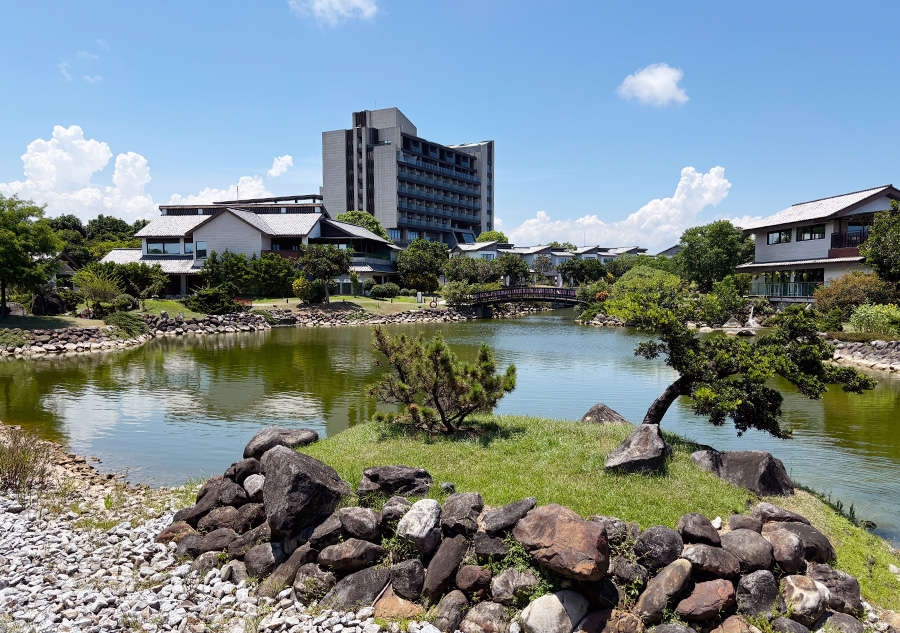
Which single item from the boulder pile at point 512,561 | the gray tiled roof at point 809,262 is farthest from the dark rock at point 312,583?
the gray tiled roof at point 809,262

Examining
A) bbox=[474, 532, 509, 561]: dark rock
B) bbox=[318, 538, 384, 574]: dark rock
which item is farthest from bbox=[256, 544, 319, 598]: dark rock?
bbox=[474, 532, 509, 561]: dark rock

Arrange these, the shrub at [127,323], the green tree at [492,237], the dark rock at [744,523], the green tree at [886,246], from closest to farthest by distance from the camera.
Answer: the dark rock at [744,523] → the green tree at [886,246] → the shrub at [127,323] → the green tree at [492,237]

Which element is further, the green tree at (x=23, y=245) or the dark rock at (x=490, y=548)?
the green tree at (x=23, y=245)

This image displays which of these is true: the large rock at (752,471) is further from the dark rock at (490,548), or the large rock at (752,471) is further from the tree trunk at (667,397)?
the dark rock at (490,548)

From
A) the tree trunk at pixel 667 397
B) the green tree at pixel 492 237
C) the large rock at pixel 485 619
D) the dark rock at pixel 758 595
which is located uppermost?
the green tree at pixel 492 237

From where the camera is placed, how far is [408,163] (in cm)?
10138

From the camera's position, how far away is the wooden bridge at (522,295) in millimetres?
58625

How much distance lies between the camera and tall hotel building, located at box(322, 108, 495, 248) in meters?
99.9

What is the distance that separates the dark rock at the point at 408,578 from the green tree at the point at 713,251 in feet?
168

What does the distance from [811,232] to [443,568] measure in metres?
45.1

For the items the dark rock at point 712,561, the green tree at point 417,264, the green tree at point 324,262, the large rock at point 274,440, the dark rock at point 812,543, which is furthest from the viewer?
the green tree at point 417,264

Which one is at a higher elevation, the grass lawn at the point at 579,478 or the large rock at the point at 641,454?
the large rock at the point at 641,454

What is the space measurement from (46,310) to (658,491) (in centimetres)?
4490

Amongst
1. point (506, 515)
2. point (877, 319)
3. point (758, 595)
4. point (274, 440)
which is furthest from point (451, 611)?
point (877, 319)
